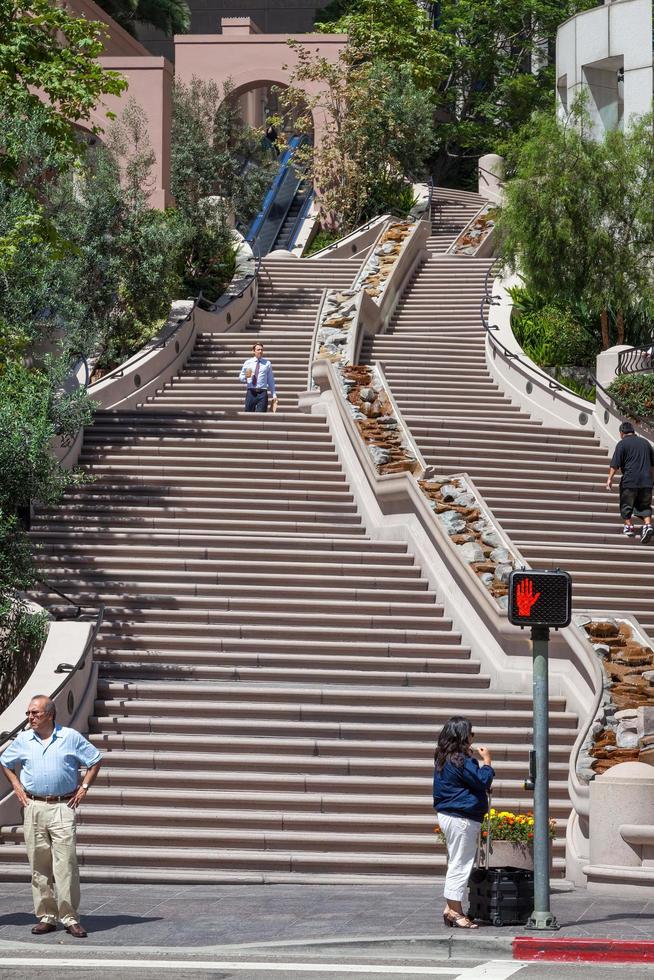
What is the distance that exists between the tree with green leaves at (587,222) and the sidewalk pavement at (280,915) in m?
17.4

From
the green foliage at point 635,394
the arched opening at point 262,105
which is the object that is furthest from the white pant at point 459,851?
the arched opening at point 262,105

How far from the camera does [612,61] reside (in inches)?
1394

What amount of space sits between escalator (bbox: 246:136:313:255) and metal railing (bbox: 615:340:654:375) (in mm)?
16861

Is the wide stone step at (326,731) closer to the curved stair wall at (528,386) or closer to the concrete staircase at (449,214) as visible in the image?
the curved stair wall at (528,386)

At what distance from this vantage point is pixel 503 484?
890 inches

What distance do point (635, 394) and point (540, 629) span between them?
1461 cm

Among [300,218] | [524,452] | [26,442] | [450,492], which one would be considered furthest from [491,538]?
[300,218]

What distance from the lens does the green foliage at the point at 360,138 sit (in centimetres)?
4169

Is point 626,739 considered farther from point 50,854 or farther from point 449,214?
point 449,214

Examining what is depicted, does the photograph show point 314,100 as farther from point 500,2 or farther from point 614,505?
point 614,505

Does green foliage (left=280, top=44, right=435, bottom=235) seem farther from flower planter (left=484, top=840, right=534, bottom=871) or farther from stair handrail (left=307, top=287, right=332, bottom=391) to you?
flower planter (left=484, top=840, right=534, bottom=871)

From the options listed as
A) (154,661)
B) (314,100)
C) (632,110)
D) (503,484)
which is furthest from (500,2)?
(154,661)

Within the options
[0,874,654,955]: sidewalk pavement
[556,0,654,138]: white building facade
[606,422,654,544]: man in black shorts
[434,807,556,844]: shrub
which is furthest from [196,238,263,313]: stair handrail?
[434,807,556,844]: shrub

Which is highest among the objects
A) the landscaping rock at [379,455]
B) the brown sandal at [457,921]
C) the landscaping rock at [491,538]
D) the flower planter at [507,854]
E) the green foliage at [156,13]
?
the green foliage at [156,13]
